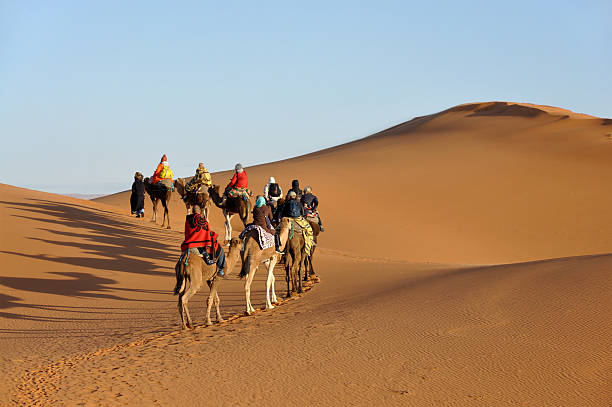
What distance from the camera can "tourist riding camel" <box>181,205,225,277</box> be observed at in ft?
34.5

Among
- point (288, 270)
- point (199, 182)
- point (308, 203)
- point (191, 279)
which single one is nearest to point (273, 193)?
point (308, 203)

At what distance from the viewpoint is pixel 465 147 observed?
51.9m

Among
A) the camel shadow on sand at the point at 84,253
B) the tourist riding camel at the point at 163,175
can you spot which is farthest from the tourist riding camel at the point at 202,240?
the tourist riding camel at the point at 163,175

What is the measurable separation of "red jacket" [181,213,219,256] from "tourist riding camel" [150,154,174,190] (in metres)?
12.8

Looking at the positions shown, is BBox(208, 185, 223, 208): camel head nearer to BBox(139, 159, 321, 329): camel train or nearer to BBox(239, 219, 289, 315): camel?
BBox(139, 159, 321, 329): camel train

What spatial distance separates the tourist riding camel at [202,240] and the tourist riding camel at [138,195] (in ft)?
53.2

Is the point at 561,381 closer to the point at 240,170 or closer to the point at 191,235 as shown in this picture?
the point at 191,235

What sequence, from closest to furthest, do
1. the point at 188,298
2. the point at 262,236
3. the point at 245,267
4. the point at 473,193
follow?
1. the point at 188,298
2. the point at 245,267
3. the point at 262,236
4. the point at 473,193

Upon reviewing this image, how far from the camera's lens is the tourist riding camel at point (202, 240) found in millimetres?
10508

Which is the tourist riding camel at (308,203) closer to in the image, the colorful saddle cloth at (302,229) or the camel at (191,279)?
the colorful saddle cloth at (302,229)

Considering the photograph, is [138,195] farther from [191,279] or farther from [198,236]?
[191,279]

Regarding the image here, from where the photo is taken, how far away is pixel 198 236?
34.5ft

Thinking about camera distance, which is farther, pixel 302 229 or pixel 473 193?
pixel 473 193

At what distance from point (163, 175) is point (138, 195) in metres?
3.94
